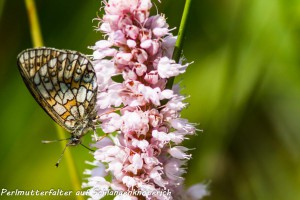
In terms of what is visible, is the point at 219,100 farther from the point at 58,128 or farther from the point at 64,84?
the point at 64,84

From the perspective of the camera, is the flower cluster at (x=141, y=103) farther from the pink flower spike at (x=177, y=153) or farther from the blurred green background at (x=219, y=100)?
the blurred green background at (x=219, y=100)

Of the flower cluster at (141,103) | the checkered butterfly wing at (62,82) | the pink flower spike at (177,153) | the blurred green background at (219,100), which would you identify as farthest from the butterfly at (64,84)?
the blurred green background at (219,100)

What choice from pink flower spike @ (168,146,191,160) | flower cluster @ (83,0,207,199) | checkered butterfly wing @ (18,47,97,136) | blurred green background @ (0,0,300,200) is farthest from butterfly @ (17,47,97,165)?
blurred green background @ (0,0,300,200)

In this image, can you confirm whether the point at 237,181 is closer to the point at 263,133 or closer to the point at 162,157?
the point at 263,133

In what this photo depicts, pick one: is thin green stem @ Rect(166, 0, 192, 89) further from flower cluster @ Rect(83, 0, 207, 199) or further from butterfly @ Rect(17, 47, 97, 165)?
butterfly @ Rect(17, 47, 97, 165)

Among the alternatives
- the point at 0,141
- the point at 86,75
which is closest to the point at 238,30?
the point at 86,75

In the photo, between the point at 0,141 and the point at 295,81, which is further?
the point at 0,141
